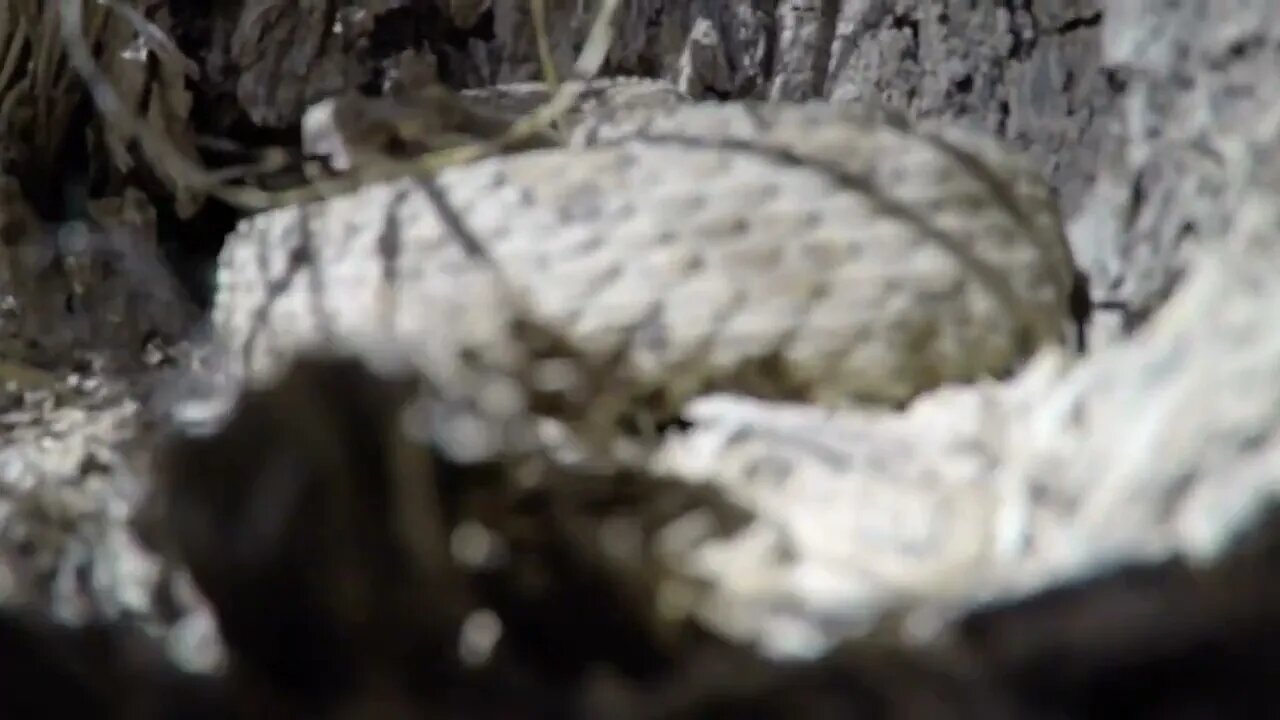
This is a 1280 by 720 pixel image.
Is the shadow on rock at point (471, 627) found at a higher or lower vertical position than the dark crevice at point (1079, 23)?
lower

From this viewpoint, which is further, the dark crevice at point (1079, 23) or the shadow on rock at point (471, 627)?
the dark crevice at point (1079, 23)

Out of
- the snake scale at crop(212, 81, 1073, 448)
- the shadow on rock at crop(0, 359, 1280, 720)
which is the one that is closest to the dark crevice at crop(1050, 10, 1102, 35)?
the snake scale at crop(212, 81, 1073, 448)

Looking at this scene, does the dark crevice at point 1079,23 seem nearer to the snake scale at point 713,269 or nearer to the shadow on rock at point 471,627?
the snake scale at point 713,269

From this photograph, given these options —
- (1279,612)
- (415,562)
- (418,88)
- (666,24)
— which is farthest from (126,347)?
(1279,612)

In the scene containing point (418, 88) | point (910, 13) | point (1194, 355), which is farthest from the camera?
point (418, 88)

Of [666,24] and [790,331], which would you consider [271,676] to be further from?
[666,24]

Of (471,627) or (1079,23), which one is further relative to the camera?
(1079,23)

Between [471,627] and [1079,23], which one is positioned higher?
[1079,23]

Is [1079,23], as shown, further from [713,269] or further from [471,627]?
[471,627]

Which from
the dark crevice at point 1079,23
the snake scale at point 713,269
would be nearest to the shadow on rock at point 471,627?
the snake scale at point 713,269

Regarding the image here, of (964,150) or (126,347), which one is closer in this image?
(964,150)

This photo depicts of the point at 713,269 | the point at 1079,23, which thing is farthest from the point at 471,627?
the point at 1079,23
